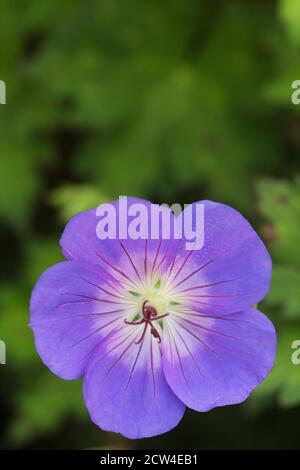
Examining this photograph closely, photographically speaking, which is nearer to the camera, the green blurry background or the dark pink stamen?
the dark pink stamen

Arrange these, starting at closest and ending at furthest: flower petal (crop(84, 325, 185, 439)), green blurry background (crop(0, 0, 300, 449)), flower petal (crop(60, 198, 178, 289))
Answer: flower petal (crop(60, 198, 178, 289)) < flower petal (crop(84, 325, 185, 439)) < green blurry background (crop(0, 0, 300, 449))

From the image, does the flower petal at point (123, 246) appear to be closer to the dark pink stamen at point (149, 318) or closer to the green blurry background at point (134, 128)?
the dark pink stamen at point (149, 318)

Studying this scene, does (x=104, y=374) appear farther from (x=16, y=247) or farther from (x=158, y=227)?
(x=16, y=247)

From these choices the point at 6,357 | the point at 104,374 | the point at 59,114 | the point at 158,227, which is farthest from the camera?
the point at 59,114

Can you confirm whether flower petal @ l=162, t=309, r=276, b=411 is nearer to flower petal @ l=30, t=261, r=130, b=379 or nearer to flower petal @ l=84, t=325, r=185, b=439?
flower petal @ l=84, t=325, r=185, b=439

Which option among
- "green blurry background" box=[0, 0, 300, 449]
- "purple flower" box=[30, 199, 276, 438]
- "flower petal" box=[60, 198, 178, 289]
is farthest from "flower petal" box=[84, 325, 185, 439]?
"green blurry background" box=[0, 0, 300, 449]

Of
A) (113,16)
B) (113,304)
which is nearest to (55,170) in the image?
(113,16)

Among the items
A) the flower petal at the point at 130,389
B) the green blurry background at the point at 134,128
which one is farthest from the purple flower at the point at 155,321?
the green blurry background at the point at 134,128
